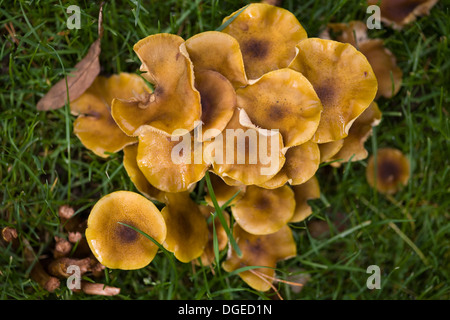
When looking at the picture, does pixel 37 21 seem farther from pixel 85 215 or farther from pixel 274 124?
pixel 274 124

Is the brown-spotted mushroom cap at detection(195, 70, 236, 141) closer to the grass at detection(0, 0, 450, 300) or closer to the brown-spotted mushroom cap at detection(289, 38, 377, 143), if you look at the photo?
the brown-spotted mushroom cap at detection(289, 38, 377, 143)

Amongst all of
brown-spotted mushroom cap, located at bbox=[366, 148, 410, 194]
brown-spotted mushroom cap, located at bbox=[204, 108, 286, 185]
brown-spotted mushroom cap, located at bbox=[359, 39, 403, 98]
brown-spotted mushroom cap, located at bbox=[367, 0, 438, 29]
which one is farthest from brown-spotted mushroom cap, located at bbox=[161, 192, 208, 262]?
brown-spotted mushroom cap, located at bbox=[367, 0, 438, 29]

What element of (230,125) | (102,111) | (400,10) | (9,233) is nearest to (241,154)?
(230,125)

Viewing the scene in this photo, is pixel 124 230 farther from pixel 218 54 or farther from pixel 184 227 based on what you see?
pixel 218 54

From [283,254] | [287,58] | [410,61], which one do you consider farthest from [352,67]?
[283,254]

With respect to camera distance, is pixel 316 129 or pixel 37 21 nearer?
pixel 316 129

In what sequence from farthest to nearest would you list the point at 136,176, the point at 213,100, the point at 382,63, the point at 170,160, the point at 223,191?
the point at 382,63 → the point at 223,191 → the point at 136,176 → the point at 170,160 → the point at 213,100
